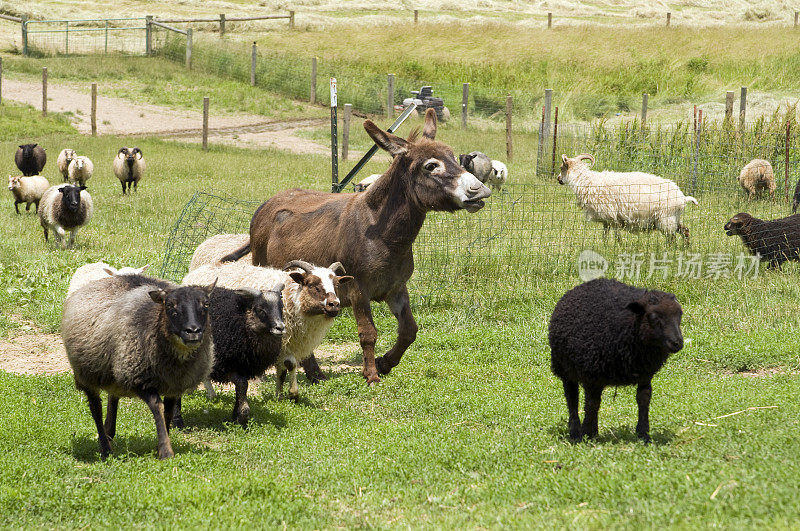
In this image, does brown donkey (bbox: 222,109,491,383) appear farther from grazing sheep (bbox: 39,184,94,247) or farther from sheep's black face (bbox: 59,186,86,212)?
grazing sheep (bbox: 39,184,94,247)

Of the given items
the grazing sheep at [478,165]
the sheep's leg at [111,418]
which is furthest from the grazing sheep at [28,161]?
the sheep's leg at [111,418]

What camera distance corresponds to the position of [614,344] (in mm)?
6398

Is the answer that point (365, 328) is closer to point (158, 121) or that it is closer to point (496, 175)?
point (496, 175)

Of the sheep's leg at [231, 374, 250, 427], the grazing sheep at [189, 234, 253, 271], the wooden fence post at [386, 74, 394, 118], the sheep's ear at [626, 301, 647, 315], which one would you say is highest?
the wooden fence post at [386, 74, 394, 118]

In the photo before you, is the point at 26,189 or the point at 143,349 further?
the point at 26,189

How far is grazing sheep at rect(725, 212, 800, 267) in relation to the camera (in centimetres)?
1241

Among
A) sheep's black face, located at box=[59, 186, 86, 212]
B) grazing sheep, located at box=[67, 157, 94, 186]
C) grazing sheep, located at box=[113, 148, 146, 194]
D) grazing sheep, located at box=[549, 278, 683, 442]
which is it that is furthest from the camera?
grazing sheep, located at box=[67, 157, 94, 186]

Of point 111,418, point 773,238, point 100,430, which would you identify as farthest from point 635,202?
point 100,430

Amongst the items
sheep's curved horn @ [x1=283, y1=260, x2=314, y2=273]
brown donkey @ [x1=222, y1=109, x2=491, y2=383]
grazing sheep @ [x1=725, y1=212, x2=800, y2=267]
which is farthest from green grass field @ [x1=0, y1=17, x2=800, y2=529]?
sheep's curved horn @ [x1=283, y1=260, x2=314, y2=273]

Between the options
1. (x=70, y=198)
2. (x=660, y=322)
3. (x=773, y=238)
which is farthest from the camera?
(x=70, y=198)

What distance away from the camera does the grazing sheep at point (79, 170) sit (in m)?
21.5

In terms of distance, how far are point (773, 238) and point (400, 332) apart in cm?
641

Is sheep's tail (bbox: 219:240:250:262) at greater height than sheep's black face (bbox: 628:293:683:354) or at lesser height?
lesser

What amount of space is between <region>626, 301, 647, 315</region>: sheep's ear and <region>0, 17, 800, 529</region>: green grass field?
3.07 ft
